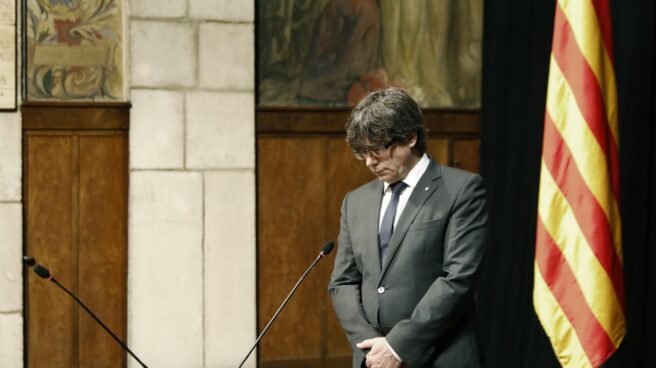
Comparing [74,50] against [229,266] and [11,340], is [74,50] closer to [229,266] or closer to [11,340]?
[229,266]

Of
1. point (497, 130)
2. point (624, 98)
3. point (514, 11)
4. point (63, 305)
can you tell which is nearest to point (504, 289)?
point (497, 130)

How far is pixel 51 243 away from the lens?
5.38m

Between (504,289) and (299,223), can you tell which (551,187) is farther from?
(299,223)

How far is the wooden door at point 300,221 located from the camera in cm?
573

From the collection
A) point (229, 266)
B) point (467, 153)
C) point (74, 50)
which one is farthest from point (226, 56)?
point (467, 153)

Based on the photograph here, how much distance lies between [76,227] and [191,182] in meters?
0.70

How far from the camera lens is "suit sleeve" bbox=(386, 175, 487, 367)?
2.86m

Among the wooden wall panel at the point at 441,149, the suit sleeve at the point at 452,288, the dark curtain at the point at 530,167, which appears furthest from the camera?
the wooden wall panel at the point at 441,149

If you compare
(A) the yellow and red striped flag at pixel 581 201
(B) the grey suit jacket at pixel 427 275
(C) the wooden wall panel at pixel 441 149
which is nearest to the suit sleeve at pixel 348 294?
(B) the grey suit jacket at pixel 427 275

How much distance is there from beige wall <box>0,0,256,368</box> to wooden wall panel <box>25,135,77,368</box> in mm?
178

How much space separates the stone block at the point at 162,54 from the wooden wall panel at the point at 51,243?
1.90 feet

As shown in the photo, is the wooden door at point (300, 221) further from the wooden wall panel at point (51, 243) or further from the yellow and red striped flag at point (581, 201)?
the yellow and red striped flag at point (581, 201)

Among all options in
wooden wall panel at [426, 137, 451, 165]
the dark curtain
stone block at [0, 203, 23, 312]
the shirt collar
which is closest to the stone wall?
Answer: stone block at [0, 203, 23, 312]

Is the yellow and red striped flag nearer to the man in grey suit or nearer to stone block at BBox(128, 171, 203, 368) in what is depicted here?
the man in grey suit
